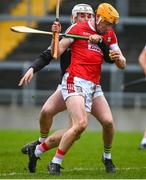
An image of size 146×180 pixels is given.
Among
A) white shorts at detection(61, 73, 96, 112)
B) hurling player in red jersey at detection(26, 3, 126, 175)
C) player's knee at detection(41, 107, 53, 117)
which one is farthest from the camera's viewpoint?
player's knee at detection(41, 107, 53, 117)

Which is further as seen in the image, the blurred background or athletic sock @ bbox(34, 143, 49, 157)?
the blurred background

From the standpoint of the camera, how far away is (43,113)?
486 inches

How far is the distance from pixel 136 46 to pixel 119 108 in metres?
Result: 5.86

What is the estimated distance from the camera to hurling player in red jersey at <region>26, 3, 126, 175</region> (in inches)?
449

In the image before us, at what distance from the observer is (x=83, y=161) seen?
45.6 ft

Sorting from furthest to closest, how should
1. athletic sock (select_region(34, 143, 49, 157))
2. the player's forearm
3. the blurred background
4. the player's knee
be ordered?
the blurred background < the player's knee < athletic sock (select_region(34, 143, 49, 157)) < the player's forearm

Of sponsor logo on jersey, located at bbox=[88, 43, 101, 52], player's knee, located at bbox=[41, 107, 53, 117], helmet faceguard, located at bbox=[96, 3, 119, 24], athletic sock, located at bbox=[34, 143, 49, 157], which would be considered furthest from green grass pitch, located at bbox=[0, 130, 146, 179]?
helmet faceguard, located at bbox=[96, 3, 119, 24]

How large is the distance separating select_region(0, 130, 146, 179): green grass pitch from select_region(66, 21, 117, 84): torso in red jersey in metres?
1.23

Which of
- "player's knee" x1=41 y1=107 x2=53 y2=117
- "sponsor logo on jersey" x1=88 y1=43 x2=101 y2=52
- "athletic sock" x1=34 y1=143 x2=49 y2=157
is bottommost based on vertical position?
"athletic sock" x1=34 y1=143 x2=49 y2=157

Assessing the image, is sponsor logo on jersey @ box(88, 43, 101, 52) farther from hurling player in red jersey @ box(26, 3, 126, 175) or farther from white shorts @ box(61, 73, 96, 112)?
white shorts @ box(61, 73, 96, 112)

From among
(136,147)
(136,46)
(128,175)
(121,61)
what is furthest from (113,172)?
(136,46)

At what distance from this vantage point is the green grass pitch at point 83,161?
11.4 metres

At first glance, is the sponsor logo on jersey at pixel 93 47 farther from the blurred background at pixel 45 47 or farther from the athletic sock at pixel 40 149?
the blurred background at pixel 45 47

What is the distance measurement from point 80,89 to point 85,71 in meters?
0.24
